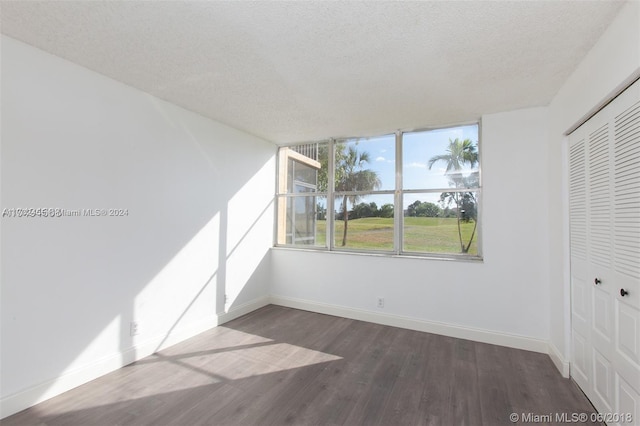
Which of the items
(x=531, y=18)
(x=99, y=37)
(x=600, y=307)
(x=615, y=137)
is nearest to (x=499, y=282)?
(x=600, y=307)

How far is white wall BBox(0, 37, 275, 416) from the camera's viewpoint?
2076 millimetres

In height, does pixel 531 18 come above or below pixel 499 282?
above

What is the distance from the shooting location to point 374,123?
3.77m

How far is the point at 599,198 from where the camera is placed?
208 cm

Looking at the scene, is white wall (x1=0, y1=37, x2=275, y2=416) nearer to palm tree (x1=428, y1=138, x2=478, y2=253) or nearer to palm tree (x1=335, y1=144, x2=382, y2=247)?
palm tree (x1=335, y1=144, x2=382, y2=247)

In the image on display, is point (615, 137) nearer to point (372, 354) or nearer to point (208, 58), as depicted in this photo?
point (372, 354)

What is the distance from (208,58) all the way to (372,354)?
3210 millimetres

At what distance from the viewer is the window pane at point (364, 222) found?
13.3 ft

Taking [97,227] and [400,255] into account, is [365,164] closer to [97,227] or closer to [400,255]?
[400,255]

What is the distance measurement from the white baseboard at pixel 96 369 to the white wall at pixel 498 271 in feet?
7.38

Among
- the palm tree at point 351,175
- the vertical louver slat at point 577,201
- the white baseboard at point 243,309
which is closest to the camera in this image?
the vertical louver slat at point 577,201

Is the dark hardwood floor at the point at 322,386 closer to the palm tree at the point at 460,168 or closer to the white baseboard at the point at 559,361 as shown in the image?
the white baseboard at the point at 559,361

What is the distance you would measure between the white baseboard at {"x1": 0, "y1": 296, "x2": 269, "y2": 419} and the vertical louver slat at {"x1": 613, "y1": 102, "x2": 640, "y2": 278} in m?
3.95

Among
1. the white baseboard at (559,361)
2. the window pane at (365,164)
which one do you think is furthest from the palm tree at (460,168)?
the white baseboard at (559,361)
